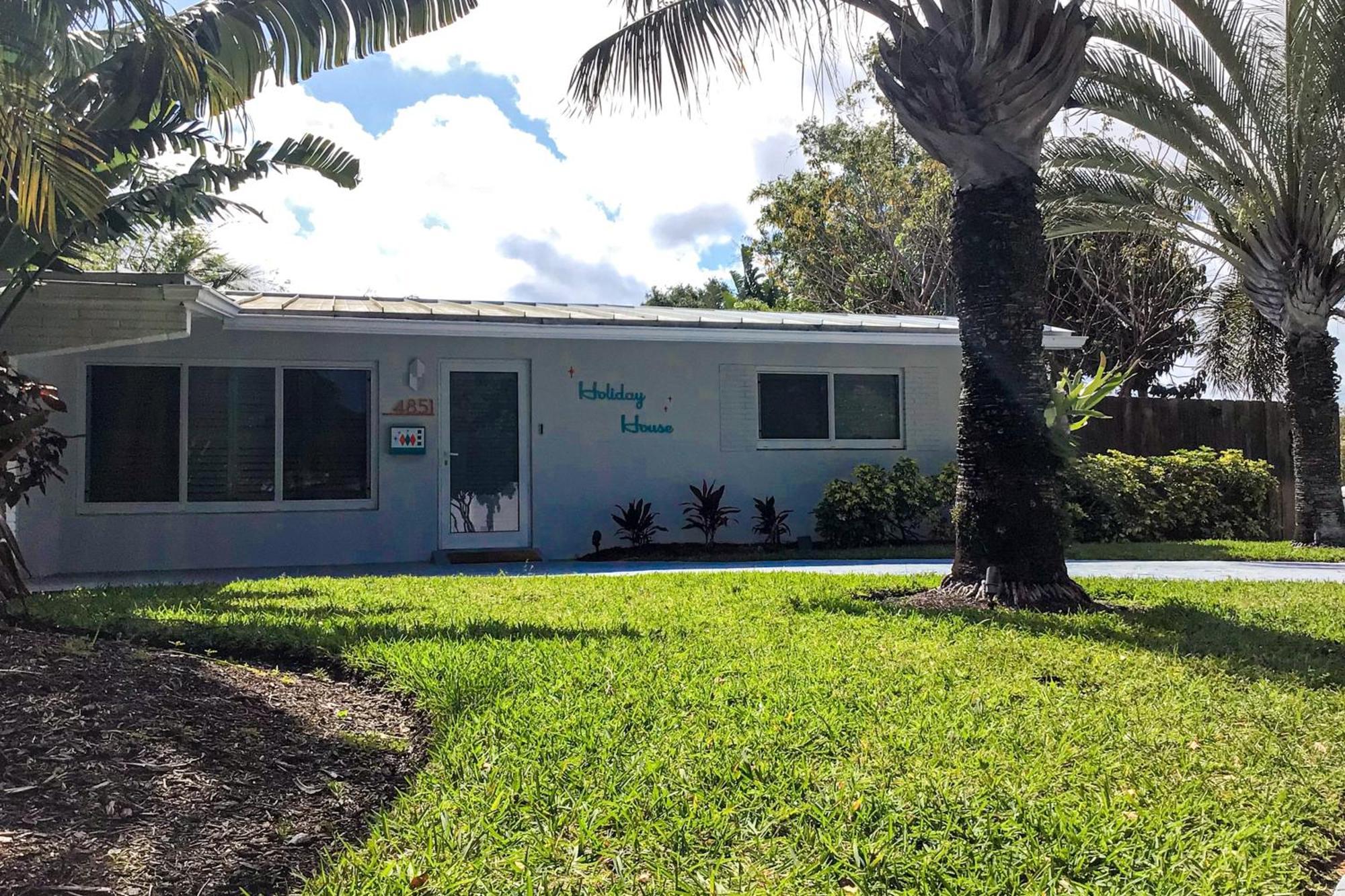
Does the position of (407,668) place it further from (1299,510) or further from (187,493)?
(1299,510)

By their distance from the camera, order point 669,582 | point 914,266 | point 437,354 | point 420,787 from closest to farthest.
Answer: point 420,787 < point 669,582 < point 437,354 < point 914,266

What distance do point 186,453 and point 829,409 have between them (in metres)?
7.95

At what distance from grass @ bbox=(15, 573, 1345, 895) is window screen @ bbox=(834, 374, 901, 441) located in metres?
6.86

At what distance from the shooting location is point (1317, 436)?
12375 mm

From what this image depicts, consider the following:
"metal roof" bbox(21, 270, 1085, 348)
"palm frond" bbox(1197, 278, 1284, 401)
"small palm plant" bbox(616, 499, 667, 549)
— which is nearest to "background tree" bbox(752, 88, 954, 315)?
"palm frond" bbox(1197, 278, 1284, 401)

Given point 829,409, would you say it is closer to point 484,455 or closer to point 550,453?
point 550,453

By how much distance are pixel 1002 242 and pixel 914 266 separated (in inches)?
766

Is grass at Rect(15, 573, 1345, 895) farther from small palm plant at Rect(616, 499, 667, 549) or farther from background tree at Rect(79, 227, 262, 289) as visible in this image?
background tree at Rect(79, 227, 262, 289)

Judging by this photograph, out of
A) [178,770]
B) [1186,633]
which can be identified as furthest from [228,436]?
[1186,633]

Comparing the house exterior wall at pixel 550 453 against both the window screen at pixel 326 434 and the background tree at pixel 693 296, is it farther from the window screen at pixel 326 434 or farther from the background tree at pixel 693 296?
the background tree at pixel 693 296

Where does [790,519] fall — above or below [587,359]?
below

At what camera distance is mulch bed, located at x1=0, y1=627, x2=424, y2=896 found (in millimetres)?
2865

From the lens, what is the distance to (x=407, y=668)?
4949 mm

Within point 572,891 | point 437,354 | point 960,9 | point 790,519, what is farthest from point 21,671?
point 790,519
